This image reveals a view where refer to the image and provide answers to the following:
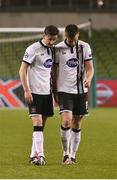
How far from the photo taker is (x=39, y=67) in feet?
32.6

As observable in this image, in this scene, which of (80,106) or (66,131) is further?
(80,106)

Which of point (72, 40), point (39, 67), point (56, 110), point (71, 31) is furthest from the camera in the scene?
point (56, 110)

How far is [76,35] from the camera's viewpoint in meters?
9.58

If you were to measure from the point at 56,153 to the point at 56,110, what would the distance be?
15.1 m

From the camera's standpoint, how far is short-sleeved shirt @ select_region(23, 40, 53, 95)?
9.86 metres

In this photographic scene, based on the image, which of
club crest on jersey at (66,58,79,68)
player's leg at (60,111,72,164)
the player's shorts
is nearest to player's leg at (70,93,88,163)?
the player's shorts

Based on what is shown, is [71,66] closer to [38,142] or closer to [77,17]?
[38,142]

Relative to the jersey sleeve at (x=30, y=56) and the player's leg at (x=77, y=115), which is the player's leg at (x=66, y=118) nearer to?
the player's leg at (x=77, y=115)

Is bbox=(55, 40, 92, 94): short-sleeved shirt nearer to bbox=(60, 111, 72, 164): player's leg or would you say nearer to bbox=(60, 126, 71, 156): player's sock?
bbox=(60, 111, 72, 164): player's leg

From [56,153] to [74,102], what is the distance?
5.92 feet

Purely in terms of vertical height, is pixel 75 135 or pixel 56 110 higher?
pixel 75 135

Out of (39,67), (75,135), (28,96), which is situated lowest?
(75,135)

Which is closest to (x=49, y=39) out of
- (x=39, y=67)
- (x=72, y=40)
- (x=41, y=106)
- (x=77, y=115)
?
(x=72, y=40)

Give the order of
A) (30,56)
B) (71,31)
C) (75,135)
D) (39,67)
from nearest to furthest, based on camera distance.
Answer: (71,31)
(30,56)
(39,67)
(75,135)
